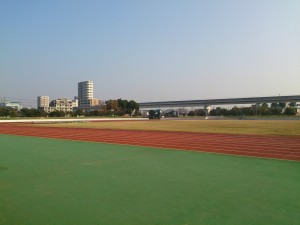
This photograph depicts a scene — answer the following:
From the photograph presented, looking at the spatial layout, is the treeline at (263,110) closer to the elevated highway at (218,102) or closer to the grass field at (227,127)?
the elevated highway at (218,102)

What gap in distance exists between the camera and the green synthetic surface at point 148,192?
446cm

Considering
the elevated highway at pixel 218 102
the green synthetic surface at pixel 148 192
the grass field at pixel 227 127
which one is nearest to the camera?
the green synthetic surface at pixel 148 192

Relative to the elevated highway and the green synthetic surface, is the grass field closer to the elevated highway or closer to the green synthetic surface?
the green synthetic surface

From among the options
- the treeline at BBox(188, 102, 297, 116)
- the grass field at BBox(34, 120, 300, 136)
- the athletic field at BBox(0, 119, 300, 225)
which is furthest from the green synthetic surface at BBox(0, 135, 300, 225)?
the treeline at BBox(188, 102, 297, 116)

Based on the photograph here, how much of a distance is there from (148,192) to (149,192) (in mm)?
20

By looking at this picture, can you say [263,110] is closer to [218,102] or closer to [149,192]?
[218,102]

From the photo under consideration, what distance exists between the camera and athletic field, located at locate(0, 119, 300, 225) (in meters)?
4.48

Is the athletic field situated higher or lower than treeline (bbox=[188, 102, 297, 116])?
lower

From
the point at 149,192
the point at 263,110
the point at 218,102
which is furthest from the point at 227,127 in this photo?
the point at 218,102

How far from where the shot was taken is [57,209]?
480 cm

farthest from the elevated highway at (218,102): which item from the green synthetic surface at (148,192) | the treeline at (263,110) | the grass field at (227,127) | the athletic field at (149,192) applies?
the green synthetic surface at (148,192)

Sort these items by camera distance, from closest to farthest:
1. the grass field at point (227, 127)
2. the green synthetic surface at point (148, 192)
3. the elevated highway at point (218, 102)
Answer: the green synthetic surface at point (148, 192) → the grass field at point (227, 127) → the elevated highway at point (218, 102)

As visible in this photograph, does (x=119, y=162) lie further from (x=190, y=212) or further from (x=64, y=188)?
(x=190, y=212)

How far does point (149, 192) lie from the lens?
5.85 metres
